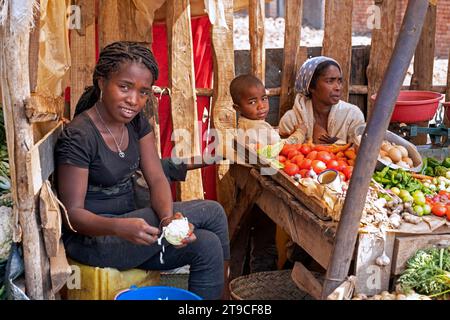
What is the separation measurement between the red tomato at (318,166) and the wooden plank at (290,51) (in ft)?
4.87

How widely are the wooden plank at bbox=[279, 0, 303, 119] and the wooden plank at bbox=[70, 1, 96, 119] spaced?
1562mm

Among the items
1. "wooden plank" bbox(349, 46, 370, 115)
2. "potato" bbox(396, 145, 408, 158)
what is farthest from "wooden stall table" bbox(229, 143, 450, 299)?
"wooden plank" bbox(349, 46, 370, 115)

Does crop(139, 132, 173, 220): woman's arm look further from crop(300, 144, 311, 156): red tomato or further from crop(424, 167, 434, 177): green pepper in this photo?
crop(424, 167, 434, 177): green pepper

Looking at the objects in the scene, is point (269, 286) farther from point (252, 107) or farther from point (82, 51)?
point (82, 51)

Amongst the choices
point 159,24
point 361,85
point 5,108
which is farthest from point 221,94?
point 5,108

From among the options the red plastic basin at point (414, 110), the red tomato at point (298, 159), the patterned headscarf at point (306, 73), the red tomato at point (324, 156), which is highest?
the patterned headscarf at point (306, 73)

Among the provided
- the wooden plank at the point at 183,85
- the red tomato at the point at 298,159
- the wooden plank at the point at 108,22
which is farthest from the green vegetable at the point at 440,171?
the wooden plank at the point at 108,22

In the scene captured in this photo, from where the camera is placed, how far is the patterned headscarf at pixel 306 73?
5.38 m

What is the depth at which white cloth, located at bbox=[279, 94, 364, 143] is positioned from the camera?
17.7ft

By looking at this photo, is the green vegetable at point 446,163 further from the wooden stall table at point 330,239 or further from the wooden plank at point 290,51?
the wooden plank at point 290,51

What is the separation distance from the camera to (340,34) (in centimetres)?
576

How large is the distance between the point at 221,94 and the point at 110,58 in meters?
1.80
